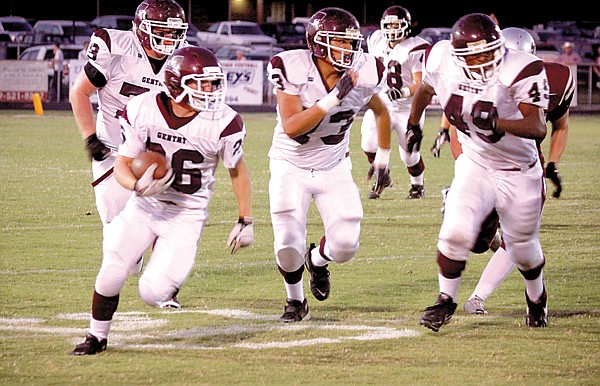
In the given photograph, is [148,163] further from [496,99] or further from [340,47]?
[496,99]

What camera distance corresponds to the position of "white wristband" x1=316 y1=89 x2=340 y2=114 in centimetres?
531

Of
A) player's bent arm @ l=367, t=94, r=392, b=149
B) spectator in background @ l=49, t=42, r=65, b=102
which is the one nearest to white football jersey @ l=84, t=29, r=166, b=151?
player's bent arm @ l=367, t=94, r=392, b=149

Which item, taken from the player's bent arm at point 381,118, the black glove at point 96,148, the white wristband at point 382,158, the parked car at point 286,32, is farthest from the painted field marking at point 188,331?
the parked car at point 286,32

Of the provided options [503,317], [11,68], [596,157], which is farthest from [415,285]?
[11,68]

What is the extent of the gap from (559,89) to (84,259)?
3.35 meters

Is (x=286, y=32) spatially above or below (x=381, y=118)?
below

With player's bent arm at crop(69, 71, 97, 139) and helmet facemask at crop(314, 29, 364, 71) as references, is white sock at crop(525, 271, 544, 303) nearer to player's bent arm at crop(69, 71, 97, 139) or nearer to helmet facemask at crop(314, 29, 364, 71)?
helmet facemask at crop(314, 29, 364, 71)

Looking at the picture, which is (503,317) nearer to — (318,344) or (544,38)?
(318,344)

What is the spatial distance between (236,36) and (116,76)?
27.8 m

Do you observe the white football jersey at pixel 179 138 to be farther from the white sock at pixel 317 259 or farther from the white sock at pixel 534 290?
the white sock at pixel 534 290

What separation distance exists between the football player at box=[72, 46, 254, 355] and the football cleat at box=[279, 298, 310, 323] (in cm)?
75

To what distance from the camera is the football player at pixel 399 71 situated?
10.7 m

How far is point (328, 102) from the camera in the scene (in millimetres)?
5336

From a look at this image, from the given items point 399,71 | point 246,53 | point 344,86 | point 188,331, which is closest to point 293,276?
point 188,331
